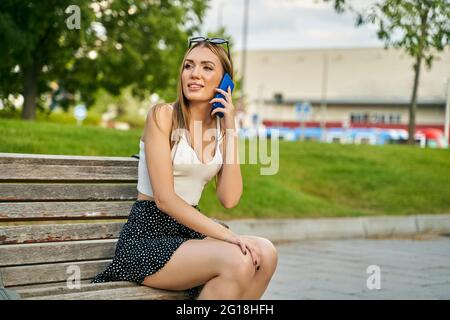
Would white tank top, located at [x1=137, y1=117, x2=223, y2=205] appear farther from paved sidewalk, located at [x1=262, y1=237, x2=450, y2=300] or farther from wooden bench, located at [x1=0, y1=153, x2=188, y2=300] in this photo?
paved sidewalk, located at [x1=262, y1=237, x2=450, y2=300]

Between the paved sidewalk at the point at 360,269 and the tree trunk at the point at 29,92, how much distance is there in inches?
554

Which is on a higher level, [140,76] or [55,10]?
[55,10]

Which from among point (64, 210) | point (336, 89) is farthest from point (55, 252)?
point (336, 89)

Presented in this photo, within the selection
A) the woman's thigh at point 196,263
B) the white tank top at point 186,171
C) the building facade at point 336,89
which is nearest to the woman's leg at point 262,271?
the woman's thigh at point 196,263

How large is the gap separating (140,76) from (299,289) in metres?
21.7

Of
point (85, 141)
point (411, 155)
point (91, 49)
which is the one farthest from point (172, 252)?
point (91, 49)

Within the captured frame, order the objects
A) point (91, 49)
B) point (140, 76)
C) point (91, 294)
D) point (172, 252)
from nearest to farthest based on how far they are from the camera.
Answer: point (91, 294) < point (172, 252) < point (91, 49) < point (140, 76)

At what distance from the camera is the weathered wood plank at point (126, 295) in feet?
10.9

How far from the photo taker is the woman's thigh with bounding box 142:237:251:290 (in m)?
3.51

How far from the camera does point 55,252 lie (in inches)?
156

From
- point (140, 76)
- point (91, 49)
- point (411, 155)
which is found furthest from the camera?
point (140, 76)

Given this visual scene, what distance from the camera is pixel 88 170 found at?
13.7ft

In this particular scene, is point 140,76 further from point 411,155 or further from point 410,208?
point 410,208

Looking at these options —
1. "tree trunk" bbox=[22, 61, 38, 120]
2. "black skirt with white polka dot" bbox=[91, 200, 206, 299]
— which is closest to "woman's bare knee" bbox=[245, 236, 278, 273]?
"black skirt with white polka dot" bbox=[91, 200, 206, 299]
